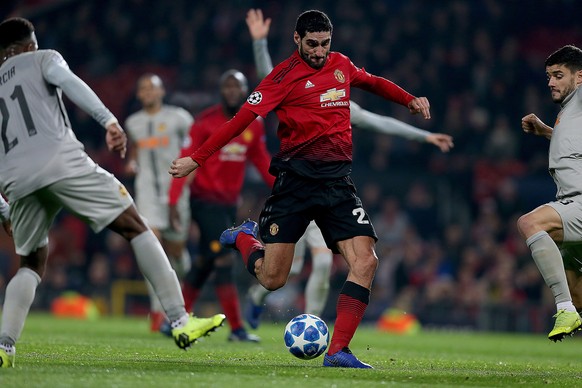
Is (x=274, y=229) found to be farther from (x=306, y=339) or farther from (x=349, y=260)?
(x=306, y=339)

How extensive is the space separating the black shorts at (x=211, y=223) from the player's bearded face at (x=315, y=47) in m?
3.45

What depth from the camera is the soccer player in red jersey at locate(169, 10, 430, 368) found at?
6.98 meters

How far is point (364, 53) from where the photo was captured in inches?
874

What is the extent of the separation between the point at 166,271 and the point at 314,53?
1830mm

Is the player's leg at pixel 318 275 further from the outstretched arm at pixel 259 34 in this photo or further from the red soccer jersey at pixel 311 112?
the red soccer jersey at pixel 311 112

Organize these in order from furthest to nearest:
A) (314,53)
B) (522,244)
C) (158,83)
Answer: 1. (522,244)
2. (158,83)
3. (314,53)

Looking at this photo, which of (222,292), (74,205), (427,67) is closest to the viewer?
(74,205)

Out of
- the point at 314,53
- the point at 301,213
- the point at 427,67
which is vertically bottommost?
the point at 301,213

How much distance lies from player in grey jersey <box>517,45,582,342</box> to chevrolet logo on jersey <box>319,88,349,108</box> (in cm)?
161

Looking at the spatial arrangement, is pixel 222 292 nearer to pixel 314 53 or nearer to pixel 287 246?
pixel 287 246

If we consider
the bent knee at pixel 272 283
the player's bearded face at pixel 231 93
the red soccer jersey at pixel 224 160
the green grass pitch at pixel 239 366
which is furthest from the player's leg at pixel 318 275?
the bent knee at pixel 272 283

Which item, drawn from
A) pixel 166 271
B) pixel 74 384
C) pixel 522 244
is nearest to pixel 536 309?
pixel 522 244

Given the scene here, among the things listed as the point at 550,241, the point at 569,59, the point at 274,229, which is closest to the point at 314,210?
the point at 274,229

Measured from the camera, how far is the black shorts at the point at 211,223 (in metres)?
10.2
